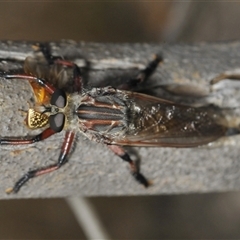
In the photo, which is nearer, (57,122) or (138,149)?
(57,122)

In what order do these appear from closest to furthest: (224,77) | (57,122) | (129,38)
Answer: (57,122)
(224,77)
(129,38)

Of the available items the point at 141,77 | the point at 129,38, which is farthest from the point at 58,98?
the point at 129,38

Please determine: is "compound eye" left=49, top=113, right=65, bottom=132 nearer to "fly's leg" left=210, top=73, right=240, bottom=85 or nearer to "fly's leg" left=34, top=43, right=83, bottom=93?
"fly's leg" left=34, top=43, right=83, bottom=93

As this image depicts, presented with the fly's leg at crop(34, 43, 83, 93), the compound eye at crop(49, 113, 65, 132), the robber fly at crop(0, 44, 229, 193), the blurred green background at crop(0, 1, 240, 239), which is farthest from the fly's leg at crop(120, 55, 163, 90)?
the blurred green background at crop(0, 1, 240, 239)

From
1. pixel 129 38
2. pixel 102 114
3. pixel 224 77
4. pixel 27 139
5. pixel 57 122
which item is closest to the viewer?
pixel 27 139

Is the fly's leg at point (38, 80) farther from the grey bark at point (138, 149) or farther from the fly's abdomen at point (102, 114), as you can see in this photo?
the fly's abdomen at point (102, 114)

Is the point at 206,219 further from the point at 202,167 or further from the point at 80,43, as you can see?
the point at 80,43

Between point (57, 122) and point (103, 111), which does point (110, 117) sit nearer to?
point (103, 111)
